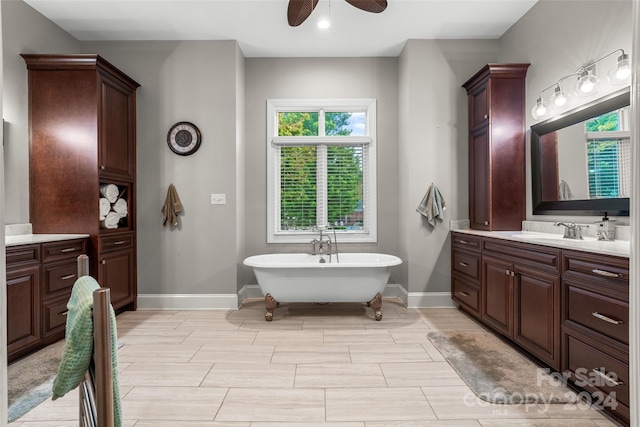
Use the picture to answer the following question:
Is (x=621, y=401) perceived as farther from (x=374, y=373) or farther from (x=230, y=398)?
(x=230, y=398)

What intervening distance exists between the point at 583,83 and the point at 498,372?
86.3 inches

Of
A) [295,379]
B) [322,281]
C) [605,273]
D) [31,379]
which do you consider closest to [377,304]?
[322,281]

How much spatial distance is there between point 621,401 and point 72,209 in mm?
4186

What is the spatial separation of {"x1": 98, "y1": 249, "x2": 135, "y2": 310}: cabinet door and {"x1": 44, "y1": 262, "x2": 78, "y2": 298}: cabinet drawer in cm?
25

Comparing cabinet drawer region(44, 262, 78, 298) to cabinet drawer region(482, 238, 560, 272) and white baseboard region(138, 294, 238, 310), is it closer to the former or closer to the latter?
white baseboard region(138, 294, 238, 310)

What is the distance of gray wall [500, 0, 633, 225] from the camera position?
96.6 inches

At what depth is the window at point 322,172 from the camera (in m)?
4.47

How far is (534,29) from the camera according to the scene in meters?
3.34

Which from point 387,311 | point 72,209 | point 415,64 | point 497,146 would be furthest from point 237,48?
point 387,311

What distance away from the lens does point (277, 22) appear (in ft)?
11.8

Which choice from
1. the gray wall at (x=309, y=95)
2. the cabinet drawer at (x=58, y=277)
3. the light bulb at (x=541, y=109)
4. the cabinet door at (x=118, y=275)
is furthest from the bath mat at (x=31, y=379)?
the light bulb at (x=541, y=109)

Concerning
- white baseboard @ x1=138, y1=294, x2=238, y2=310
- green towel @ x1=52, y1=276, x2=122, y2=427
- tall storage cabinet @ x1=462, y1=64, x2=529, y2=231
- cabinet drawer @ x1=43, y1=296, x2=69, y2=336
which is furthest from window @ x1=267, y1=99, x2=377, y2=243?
green towel @ x1=52, y1=276, x2=122, y2=427

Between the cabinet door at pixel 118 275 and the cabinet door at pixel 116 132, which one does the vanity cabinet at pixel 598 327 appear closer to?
the cabinet door at pixel 118 275

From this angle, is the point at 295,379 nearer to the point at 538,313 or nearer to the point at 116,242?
the point at 538,313
